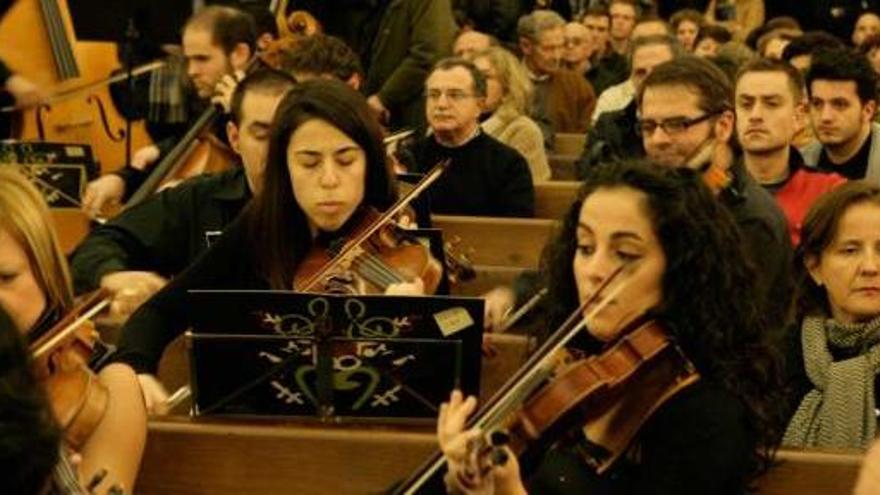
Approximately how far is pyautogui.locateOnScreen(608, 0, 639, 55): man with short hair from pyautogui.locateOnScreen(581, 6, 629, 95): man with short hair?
42 mm

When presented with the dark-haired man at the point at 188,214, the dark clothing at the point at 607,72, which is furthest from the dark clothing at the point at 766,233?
the dark clothing at the point at 607,72

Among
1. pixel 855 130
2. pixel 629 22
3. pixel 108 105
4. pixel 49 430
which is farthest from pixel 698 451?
pixel 629 22

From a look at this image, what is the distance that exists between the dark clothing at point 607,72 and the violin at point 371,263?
657cm

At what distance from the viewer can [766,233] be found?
3.99 m

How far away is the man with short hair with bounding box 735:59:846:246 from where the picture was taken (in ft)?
16.4

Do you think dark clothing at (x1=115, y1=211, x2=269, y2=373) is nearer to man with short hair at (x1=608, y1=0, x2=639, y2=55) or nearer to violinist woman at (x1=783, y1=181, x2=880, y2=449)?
violinist woman at (x1=783, y1=181, x2=880, y2=449)

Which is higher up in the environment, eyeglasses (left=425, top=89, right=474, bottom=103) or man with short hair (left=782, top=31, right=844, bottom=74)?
eyeglasses (left=425, top=89, right=474, bottom=103)

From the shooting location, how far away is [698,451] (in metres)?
2.56

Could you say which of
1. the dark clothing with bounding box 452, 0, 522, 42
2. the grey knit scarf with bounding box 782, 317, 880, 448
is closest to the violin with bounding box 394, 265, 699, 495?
the grey knit scarf with bounding box 782, 317, 880, 448

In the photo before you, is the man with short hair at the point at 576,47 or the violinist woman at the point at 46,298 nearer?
the violinist woman at the point at 46,298

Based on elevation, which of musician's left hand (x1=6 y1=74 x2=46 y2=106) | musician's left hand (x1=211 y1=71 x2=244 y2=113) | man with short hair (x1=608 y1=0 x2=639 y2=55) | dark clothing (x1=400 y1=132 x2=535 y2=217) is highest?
musician's left hand (x1=211 y1=71 x2=244 y2=113)

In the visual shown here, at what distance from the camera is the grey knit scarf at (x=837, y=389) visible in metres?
3.27

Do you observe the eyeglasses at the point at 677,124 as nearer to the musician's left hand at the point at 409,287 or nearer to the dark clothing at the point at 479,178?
the musician's left hand at the point at 409,287

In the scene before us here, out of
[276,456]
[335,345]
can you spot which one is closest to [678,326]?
[335,345]
